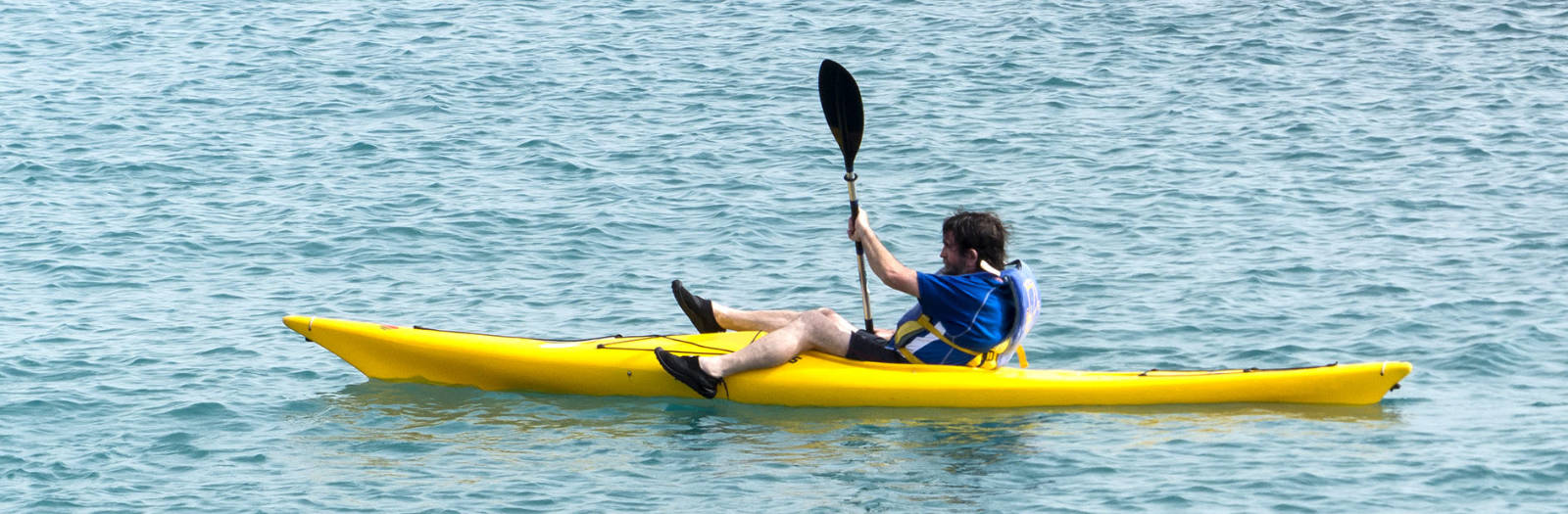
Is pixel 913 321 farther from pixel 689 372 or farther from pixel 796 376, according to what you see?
pixel 689 372

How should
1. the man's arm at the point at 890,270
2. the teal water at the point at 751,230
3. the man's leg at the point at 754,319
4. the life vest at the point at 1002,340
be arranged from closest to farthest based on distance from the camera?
the teal water at the point at 751,230 < the man's arm at the point at 890,270 < the life vest at the point at 1002,340 < the man's leg at the point at 754,319

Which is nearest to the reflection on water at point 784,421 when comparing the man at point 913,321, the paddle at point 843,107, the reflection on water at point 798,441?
the reflection on water at point 798,441

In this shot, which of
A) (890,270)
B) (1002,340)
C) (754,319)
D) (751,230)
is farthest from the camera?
(751,230)

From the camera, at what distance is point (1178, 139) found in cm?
1304

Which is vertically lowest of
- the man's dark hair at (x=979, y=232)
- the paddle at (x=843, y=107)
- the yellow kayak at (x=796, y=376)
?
the yellow kayak at (x=796, y=376)

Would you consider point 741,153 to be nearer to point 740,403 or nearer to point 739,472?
point 740,403

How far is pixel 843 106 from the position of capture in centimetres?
818

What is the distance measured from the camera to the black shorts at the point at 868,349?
748 centimetres

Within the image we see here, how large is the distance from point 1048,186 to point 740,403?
4984mm

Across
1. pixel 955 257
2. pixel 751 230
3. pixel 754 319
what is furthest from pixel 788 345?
pixel 751 230

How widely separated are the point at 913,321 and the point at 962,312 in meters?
0.29

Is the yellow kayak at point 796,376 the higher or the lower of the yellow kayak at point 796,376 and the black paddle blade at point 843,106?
the lower

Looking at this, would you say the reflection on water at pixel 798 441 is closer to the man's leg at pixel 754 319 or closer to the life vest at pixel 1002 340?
the life vest at pixel 1002 340

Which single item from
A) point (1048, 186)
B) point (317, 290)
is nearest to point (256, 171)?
point (317, 290)
